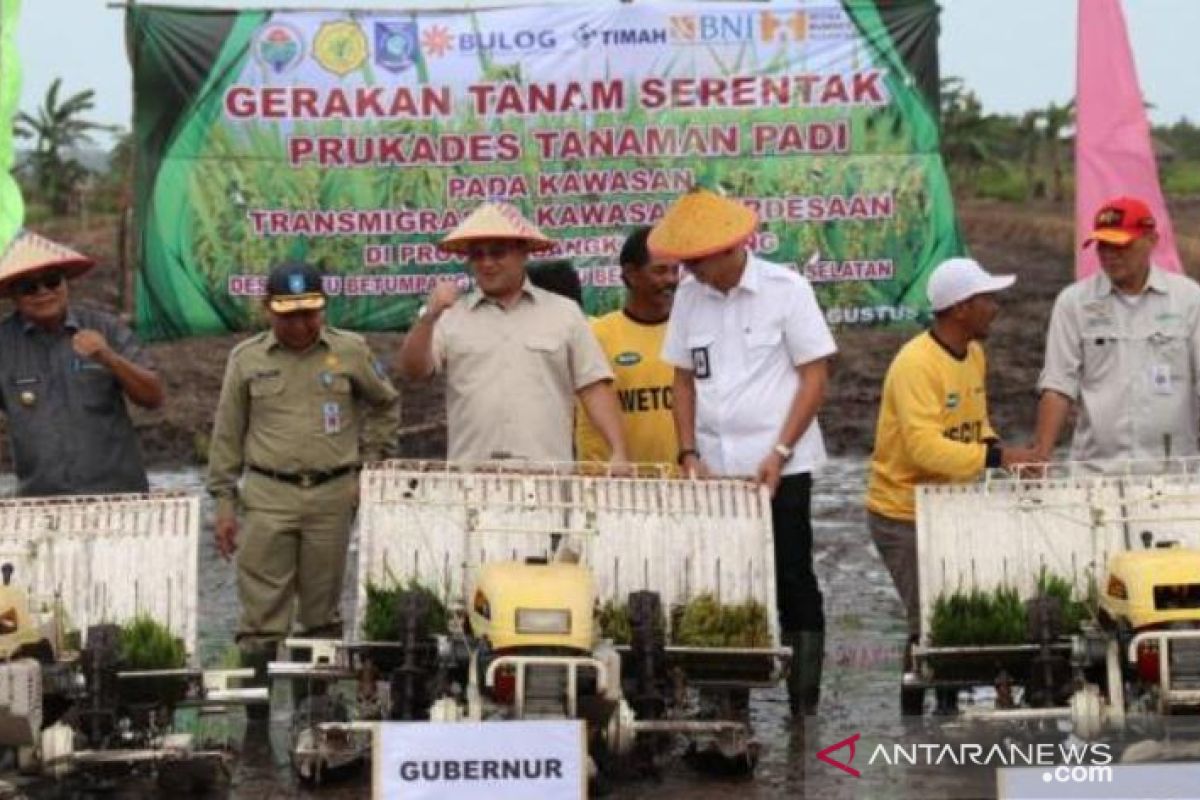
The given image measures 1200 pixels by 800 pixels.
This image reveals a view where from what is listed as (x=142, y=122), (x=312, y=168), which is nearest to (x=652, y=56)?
(x=312, y=168)

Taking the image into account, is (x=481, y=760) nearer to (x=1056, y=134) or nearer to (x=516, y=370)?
(x=516, y=370)

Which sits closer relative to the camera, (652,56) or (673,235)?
(673,235)

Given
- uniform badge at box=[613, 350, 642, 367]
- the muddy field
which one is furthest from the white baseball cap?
the muddy field

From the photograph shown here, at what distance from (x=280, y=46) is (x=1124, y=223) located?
20.0 ft

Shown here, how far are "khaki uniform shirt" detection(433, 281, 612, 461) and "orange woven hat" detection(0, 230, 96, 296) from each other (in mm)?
1380

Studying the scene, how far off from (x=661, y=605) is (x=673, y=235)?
1.61m

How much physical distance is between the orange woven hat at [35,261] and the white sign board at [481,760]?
2.84 meters

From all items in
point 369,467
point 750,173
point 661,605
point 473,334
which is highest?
point 750,173

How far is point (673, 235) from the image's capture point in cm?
897

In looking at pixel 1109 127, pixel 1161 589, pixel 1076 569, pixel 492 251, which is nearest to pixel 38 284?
pixel 492 251

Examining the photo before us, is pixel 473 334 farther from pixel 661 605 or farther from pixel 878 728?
pixel 878 728

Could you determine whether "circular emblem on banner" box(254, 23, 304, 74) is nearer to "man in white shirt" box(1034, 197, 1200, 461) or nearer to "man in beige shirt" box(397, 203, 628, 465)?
"man in beige shirt" box(397, 203, 628, 465)

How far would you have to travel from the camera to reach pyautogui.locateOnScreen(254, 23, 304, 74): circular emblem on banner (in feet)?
44.1

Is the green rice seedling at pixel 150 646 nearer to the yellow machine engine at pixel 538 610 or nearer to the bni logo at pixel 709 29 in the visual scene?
the yellow machine engine at pixel 538 610
